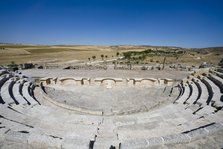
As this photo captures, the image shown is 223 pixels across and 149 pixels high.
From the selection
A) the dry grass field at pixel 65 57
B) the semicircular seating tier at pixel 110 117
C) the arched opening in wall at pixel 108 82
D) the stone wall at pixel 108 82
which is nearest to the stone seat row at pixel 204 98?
the semicircular seating tier at pixel 110 117

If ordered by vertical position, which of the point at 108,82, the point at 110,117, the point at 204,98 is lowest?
the point at 110,117

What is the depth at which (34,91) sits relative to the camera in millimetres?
Answer: 23078

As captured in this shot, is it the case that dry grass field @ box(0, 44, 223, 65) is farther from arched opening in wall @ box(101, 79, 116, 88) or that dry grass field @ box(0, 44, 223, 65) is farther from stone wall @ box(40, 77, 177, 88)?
arched opening in wall @ box(101, 79, 116, 88)

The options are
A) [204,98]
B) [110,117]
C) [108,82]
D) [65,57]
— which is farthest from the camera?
[65,57]

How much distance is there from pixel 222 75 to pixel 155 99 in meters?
8.26

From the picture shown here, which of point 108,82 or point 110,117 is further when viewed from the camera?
point 108,82

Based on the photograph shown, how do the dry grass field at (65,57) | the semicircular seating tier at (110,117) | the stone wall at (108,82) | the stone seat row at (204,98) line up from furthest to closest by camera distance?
the dry grass field at (65,57) → the stone wall at (108,82) → the stone seat row at (204,98) → the semicircular seating tier at (110,117)

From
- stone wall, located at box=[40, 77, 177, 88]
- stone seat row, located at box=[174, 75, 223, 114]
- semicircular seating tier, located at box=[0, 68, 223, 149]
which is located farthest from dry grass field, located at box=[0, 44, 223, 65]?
stone seat row, located at box=[174, 75, 223, 114]

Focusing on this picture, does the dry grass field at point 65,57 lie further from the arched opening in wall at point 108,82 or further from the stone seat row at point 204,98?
the stone seat row at point 204,98

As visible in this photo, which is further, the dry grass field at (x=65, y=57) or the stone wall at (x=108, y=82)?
the dry grass field at (x=65, y=57)

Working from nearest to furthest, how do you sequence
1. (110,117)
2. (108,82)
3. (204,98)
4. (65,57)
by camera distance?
1. (110,117)
2. (204,98)
3. (108,82)
4. (65,57)

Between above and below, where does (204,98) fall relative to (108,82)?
above

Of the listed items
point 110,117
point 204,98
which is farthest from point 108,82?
point 204,98

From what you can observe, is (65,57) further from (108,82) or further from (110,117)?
(110,117)
